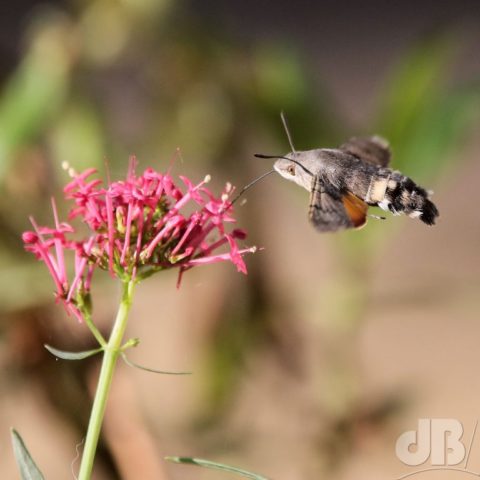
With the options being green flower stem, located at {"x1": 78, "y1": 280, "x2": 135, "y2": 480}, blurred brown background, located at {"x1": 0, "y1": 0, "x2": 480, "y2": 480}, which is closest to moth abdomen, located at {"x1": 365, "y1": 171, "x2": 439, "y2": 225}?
green flower stem, located at {"x1": 78, "y1": 280, "x2": 135, "y2": 480}

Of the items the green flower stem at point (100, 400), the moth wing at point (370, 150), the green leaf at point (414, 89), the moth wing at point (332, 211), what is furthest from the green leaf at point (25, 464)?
the green leaf at point (414, 89)

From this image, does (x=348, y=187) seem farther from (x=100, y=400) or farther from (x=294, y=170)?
(x=100, y=400)

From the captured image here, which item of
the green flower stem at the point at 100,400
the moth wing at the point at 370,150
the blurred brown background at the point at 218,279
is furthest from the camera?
the blurred brown background at the point at 218,279

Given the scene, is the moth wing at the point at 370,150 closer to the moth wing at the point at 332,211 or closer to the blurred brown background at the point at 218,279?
the moth wing at the point at 332,211

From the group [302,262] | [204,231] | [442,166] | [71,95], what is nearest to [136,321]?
[302,262]

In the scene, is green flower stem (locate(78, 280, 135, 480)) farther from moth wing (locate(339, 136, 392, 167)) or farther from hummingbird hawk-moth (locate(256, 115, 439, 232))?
moth wing (locate(339, 136, 392, 167))

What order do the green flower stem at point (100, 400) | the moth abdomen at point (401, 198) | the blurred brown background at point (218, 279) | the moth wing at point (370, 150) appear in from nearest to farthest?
the green flower stem at point (100, 400), the moth abdomen at point (401, 198), the moth wing at point (370, 150), the blurred brown background at point (218, 279)

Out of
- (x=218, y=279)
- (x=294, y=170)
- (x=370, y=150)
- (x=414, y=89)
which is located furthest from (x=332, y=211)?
(x=218, y=279)
